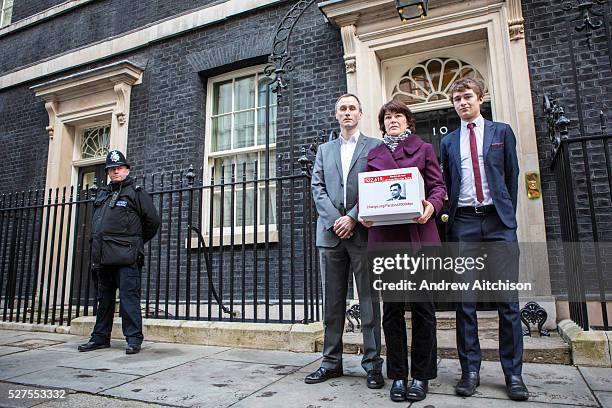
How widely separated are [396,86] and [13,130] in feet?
24.8

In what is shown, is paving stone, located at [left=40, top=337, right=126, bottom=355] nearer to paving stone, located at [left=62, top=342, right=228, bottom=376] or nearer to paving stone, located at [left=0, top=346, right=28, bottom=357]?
paving stone, located at [left=62, top=342, right=228, bottom=376]

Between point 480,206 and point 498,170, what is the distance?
254mm

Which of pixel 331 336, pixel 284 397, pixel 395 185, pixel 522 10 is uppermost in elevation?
pixel 522 10

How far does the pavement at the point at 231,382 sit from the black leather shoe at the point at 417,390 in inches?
1.7

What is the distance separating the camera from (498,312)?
2.81 meters

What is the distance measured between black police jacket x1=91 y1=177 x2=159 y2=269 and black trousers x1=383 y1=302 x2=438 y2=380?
9.27 feet

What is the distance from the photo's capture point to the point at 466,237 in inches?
115

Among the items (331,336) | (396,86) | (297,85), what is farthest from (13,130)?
(331,336)

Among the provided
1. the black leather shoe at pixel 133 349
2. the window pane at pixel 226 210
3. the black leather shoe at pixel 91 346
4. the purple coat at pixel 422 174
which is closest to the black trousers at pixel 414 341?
the purple coat at pixel 422 174

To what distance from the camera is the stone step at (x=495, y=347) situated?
352 cm

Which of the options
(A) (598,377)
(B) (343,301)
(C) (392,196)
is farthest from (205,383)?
(A) (598,377)

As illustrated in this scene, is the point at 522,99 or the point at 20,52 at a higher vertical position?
the point at 20,52

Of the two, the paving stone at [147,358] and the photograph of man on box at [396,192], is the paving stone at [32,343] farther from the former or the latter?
the photograph of man on box at [396,192]

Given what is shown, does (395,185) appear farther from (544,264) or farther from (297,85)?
(297,85)
